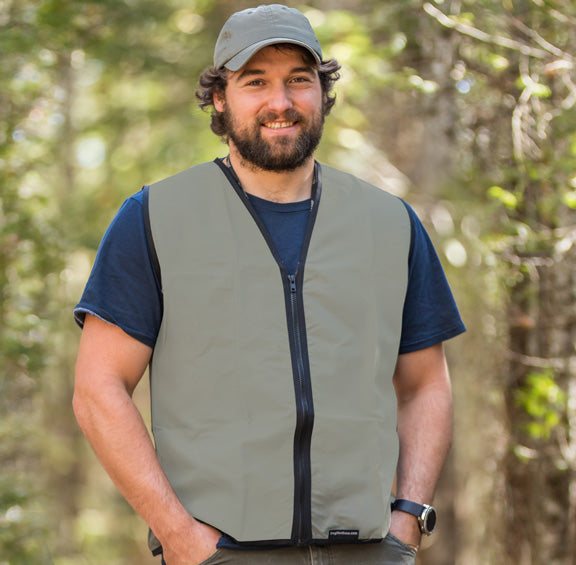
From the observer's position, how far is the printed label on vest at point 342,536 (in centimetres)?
239

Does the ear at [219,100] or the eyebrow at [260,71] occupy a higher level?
the eyebrow at [260,71]

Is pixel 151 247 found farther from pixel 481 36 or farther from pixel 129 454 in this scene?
pixel 481 36

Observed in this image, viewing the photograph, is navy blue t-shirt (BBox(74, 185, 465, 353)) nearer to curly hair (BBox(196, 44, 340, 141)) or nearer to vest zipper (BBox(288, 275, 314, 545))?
vest zipper (BBox(288, 275, 314, 545))

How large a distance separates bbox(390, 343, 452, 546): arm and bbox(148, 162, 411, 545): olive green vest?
0.71 feet

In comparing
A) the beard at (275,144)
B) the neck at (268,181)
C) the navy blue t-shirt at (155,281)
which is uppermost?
the beard at (275,144)

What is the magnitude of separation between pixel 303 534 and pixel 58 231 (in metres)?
3.66

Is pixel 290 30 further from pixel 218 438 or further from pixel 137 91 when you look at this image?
pixel 137 91

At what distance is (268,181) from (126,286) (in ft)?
2.07

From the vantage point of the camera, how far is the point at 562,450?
408 centimetres

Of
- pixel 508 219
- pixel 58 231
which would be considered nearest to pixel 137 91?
pixel 58 231

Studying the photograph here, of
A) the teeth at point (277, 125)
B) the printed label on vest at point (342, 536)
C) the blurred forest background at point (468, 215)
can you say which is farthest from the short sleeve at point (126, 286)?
the blurred forest background at point (468, 215)

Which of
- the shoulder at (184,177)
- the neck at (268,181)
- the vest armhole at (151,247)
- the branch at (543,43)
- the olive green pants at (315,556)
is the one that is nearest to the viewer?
the olive green pants at (315,556)

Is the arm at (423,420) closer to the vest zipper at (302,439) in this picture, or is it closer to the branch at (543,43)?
the vest zipper at (302,439)

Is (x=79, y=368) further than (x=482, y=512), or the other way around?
(x=482, y=512)
